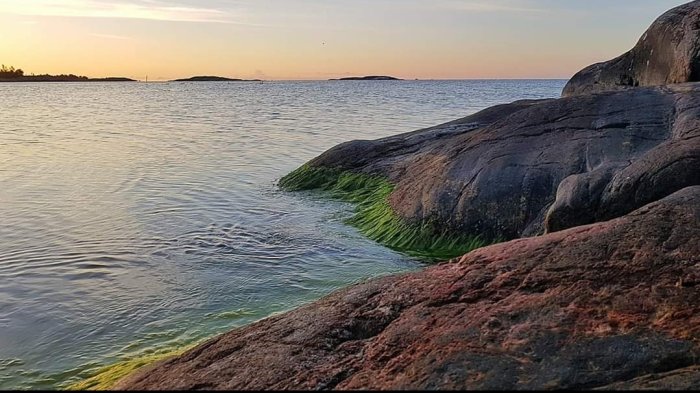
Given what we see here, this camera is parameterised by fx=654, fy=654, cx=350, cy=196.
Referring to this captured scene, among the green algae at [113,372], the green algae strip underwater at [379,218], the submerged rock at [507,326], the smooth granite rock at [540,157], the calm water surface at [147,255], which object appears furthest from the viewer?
the green algae strip underwater at [379,218]

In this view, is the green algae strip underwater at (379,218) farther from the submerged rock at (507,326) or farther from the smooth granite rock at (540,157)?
the submerged rock at (507,326)

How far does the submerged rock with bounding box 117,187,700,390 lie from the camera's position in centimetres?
378

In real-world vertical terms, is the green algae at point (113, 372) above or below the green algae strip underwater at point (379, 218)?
below

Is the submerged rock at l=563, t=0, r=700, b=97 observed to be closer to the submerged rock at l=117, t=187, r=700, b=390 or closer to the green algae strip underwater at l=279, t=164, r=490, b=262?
the green algae strip underwater at l=279, t=164, r=490, b=262

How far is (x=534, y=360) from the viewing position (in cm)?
382

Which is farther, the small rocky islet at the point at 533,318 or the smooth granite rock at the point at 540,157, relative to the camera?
the smooth granite rock at the point at 540,157

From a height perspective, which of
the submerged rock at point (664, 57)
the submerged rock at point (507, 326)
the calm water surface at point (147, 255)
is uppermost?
the submerged rock at point (664, 57)

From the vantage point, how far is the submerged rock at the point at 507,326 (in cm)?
378

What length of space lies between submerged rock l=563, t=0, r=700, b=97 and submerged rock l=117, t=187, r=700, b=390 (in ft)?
25.9

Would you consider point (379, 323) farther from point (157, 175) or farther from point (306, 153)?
point (306, 153)

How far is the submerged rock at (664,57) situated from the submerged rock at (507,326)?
7907 millimetres

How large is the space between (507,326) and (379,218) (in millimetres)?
8542

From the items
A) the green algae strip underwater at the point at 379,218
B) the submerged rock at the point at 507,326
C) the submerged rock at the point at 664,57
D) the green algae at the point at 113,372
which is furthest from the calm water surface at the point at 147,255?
the submerged rock at the point at 664,57

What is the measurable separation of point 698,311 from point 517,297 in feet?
3.74
